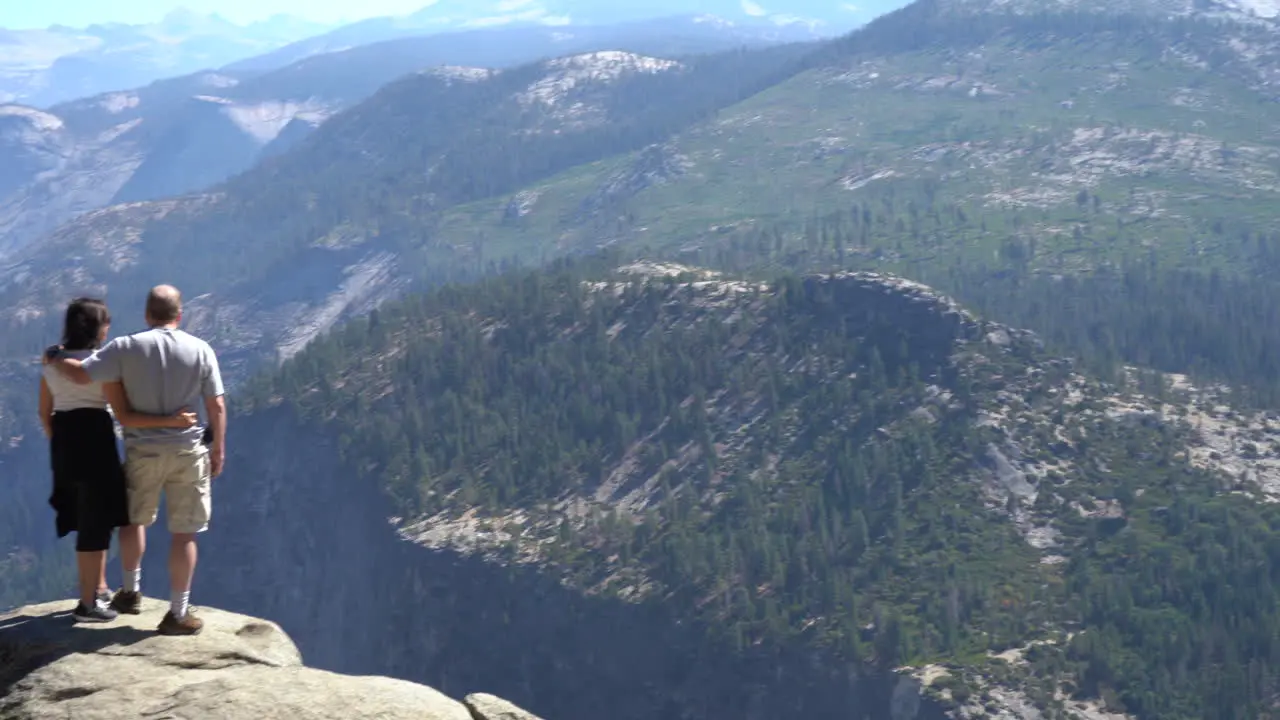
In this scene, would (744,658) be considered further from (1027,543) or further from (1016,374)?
(1016,374)

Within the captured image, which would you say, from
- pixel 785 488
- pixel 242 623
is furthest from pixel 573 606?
pixel 242 623

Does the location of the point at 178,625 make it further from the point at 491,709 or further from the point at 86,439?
the point at 491,709

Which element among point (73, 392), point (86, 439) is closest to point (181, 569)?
point (86, 439)

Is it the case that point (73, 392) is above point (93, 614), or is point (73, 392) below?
above

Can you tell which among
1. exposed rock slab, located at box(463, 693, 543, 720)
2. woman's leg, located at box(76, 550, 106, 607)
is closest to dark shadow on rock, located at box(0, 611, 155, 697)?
woman's leg, located at box(76, 550, 106, 607)

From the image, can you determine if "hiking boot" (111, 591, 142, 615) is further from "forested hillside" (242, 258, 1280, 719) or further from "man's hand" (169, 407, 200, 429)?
"forested hillside" (242, 258, 1280, 719)

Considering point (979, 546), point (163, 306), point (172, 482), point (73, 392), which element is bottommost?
point (979, 546)
